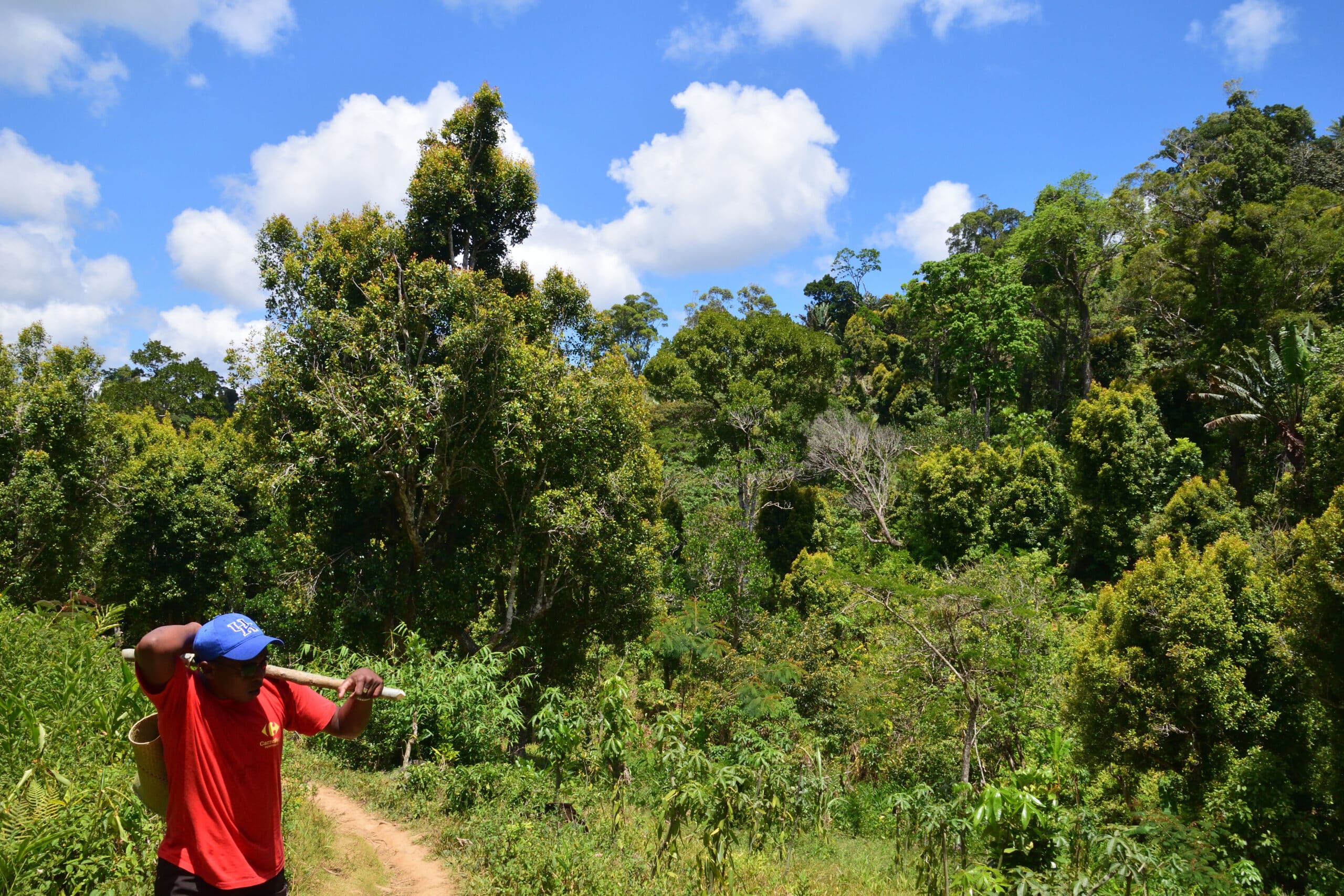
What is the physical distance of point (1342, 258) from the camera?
678 inches

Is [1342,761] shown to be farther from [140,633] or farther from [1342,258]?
[140,633]

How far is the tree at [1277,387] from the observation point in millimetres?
14055

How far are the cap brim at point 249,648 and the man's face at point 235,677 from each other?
2 cm

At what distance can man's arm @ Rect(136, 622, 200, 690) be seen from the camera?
2.39 metres

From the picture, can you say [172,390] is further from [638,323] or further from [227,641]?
[227,641]

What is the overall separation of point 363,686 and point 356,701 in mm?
51

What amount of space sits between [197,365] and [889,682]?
43338mm

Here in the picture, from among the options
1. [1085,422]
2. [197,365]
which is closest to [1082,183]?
[1085,422]

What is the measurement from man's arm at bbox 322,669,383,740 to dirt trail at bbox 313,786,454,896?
270 cm

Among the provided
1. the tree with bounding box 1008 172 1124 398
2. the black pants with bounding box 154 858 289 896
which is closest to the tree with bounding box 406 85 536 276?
the black pants with bounding box 154 858 289 896

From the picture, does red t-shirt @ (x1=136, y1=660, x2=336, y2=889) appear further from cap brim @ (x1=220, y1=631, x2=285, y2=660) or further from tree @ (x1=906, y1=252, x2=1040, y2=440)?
tree @ (x1=906, y1=252, x2=1040, y2=440)

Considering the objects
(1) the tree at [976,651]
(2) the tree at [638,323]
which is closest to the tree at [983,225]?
(2) the tree at [638,323]

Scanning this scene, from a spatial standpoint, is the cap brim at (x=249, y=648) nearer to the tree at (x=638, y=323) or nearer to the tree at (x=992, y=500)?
the tree at (x=992, y=500)

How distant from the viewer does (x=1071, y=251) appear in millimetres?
24188
